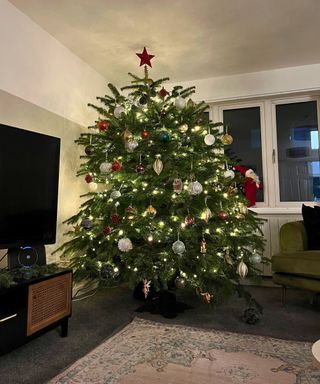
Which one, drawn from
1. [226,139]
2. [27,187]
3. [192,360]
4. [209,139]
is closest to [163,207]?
[209,139]

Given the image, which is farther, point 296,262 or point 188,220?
point 296,262

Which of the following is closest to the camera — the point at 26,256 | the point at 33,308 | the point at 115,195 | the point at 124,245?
the point at 33,308

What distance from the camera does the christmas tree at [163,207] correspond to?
93.9 inches

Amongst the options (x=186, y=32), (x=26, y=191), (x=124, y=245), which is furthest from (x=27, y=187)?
(x=186, y=32)

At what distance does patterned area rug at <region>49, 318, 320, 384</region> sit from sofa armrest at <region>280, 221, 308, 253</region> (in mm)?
1021

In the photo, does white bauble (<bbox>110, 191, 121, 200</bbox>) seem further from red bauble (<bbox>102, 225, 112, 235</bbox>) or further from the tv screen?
the tv screen

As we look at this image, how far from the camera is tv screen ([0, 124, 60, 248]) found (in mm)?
2039

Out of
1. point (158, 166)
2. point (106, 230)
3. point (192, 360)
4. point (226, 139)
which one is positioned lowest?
point (192, 360)

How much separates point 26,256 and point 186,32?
231cm

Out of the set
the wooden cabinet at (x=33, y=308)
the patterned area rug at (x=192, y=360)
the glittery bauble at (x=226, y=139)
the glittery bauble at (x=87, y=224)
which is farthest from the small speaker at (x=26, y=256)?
the glittery bauble at (x=226, y=139)

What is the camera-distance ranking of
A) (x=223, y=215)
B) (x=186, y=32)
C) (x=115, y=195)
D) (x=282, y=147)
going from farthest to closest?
1. (x=282, y=147)
2. (x=186, y=32)
3. (x=115, y=195)
4. (x=223, y=215)

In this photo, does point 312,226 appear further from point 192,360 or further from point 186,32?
point 186,32

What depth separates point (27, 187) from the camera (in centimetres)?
219

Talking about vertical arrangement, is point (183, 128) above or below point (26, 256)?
above
